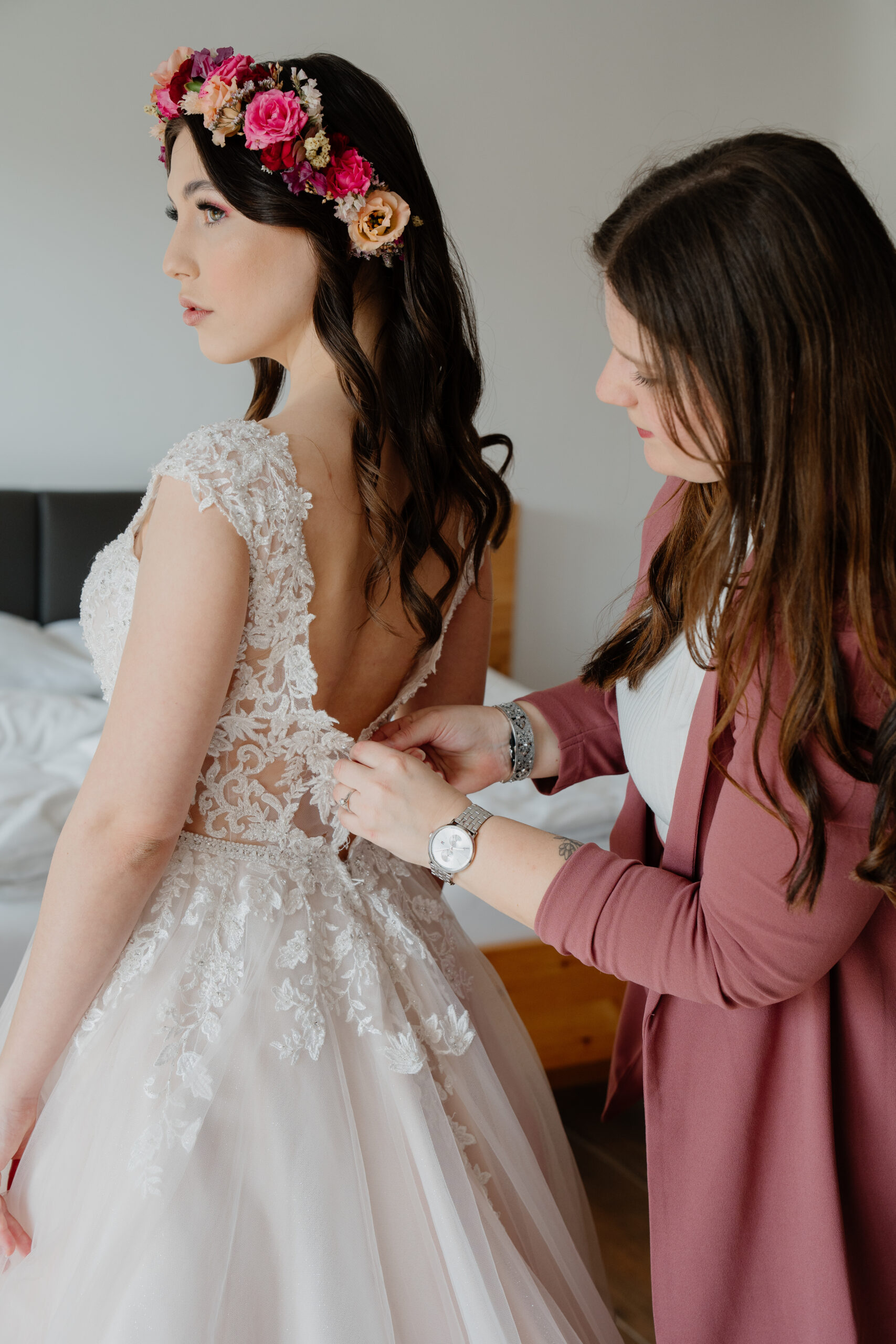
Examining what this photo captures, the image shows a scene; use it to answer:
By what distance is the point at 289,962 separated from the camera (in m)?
1.05

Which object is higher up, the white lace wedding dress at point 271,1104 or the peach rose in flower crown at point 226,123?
the peach rose in flower crown at point 226,123

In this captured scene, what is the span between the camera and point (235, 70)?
3.50ft

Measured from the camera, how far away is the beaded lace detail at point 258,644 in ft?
3.11

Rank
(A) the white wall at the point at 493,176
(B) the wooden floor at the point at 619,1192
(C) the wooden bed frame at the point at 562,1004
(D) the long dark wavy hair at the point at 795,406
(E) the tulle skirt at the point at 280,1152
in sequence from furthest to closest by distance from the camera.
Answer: (A) the white wall at the point at 493,176
(C) the wooden bed frame at the point at 562,1004
(B) the wooden floor at the point at 619,1192
(E) the tulle skirt at the point at 280,1152
(D) the long dark wavy hair at the point at 795,406

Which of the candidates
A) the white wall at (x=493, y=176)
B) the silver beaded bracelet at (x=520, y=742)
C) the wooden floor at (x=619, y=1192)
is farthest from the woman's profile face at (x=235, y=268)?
the white wall at (x=493, y=176)

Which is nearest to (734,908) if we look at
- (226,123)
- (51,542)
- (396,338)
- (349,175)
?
(396,338)

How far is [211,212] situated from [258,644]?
1.49 feet

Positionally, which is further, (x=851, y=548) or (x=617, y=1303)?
(x=617, y=1303)

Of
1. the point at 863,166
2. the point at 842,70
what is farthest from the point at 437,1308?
the point at 842,70

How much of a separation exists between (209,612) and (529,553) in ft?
10.9

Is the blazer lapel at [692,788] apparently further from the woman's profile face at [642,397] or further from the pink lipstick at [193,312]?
the pink lipstick at [193,312]

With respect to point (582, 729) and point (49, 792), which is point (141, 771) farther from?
point (49, 792)

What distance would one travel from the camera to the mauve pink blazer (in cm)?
86

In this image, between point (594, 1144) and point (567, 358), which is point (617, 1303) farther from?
point (567, 358)
